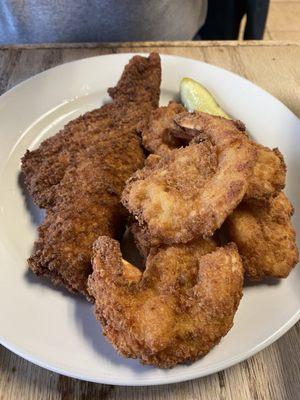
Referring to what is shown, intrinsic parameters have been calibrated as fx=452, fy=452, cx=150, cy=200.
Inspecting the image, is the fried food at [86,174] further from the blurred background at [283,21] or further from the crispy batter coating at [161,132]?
the blurred background at [283,21]

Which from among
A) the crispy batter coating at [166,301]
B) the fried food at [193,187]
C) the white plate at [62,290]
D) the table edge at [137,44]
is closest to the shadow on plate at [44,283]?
the white plate at [62,290]

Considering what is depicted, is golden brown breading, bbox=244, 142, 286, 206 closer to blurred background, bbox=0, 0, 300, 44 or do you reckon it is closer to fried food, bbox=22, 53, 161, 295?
fried food, bbox=22, 53, 161, 295

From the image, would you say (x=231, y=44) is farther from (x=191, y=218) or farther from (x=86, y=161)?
(x=191, y=218)

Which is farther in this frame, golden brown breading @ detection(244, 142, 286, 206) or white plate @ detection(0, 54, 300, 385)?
golden brown breading @ detection(244, 142, 286, 206)

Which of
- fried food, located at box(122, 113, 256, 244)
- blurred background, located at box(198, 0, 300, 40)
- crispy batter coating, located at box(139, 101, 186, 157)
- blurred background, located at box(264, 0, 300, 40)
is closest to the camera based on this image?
fried food, located at box(122, 113, 256, 244)

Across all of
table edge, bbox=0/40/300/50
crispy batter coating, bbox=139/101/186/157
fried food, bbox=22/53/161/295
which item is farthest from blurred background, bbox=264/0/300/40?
crispy batter coating, bbox=139/101/186/157

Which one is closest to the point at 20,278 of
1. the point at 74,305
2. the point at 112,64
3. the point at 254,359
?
the point at 74,305
